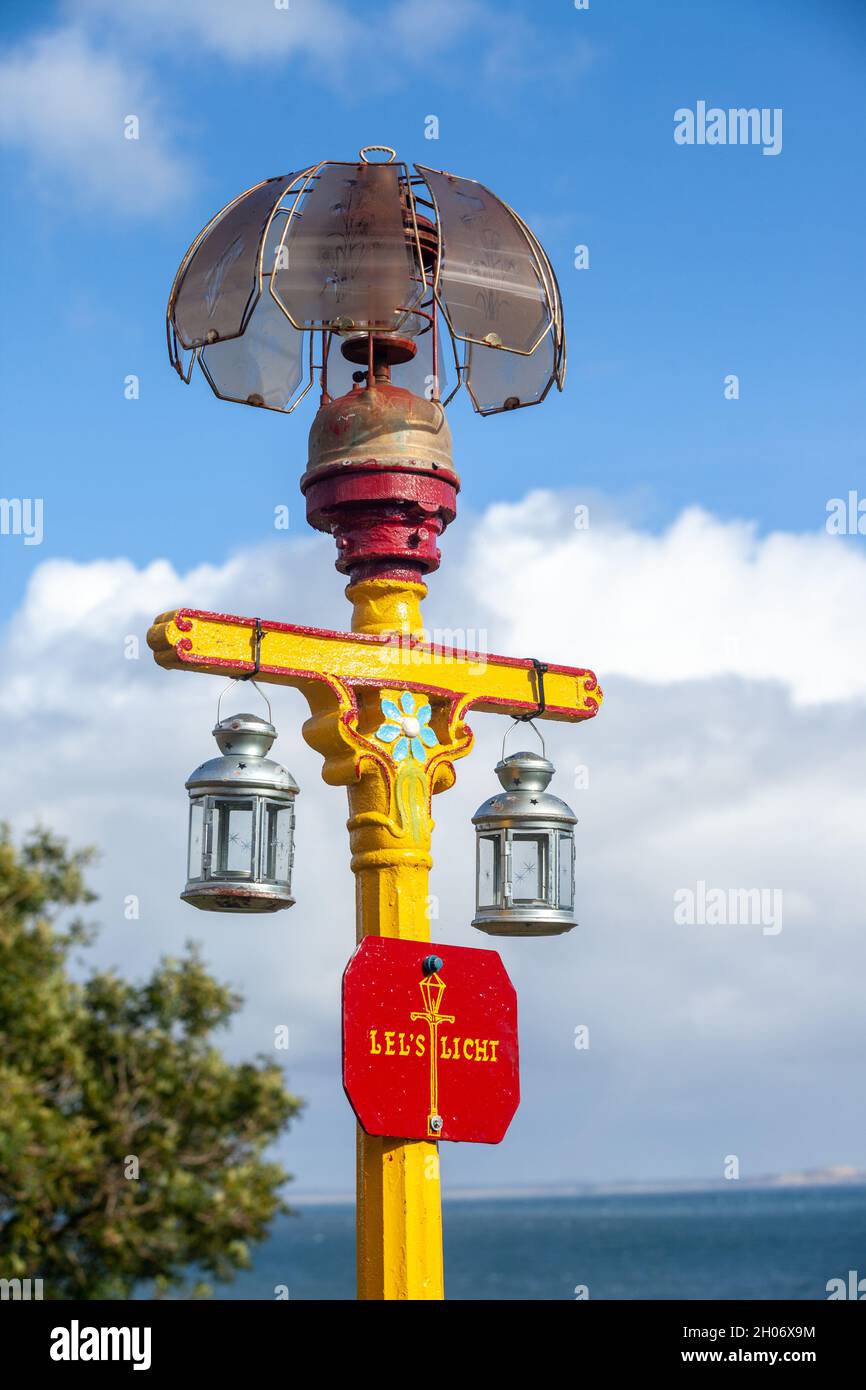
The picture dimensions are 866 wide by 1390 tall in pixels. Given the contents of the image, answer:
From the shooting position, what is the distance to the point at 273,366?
8211mm

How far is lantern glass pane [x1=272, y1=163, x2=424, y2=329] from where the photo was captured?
7.36 meters

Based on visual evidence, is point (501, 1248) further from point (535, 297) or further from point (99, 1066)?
point (535, 297)

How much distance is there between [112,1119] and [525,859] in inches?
479

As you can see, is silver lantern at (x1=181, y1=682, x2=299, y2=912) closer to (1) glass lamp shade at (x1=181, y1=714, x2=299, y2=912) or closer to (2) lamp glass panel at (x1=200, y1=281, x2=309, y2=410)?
(1) glass lamp shade at (x1=181, y1=714, x2=299, y2=912)

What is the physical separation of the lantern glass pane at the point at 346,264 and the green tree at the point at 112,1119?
456 inches

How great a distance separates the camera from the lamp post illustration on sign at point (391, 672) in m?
6.71

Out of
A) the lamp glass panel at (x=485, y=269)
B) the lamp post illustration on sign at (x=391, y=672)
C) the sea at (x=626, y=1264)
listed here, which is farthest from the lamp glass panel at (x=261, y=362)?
the sea at (x=626, y=1264)

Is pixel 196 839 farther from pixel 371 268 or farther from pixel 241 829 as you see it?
pixel 371 268

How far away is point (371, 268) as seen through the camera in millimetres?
7375

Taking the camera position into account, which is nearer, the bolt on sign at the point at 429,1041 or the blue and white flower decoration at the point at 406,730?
the bolt on sign at the point at 429,1041

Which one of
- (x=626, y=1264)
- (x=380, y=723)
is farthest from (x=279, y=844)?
(x=626, y=1264)

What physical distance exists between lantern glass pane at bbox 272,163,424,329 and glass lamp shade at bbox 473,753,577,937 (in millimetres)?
1914

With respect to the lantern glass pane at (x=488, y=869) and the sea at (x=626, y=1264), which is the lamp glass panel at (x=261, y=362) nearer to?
the lantern glass pane at (x=488, y=869)
